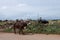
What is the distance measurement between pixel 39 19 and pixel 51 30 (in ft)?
15.5

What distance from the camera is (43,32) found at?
15.7 meters

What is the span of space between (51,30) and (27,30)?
2.26 metres

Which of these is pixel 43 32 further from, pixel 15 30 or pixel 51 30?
pixel 15 30

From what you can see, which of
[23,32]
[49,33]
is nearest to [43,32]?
[49,33]

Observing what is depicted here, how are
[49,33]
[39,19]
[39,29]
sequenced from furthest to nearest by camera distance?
[39,19] < [39,29] < [49,33]

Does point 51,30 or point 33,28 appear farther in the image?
point 33,28

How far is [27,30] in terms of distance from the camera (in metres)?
16.5

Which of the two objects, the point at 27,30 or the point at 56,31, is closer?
the point at 56,31
